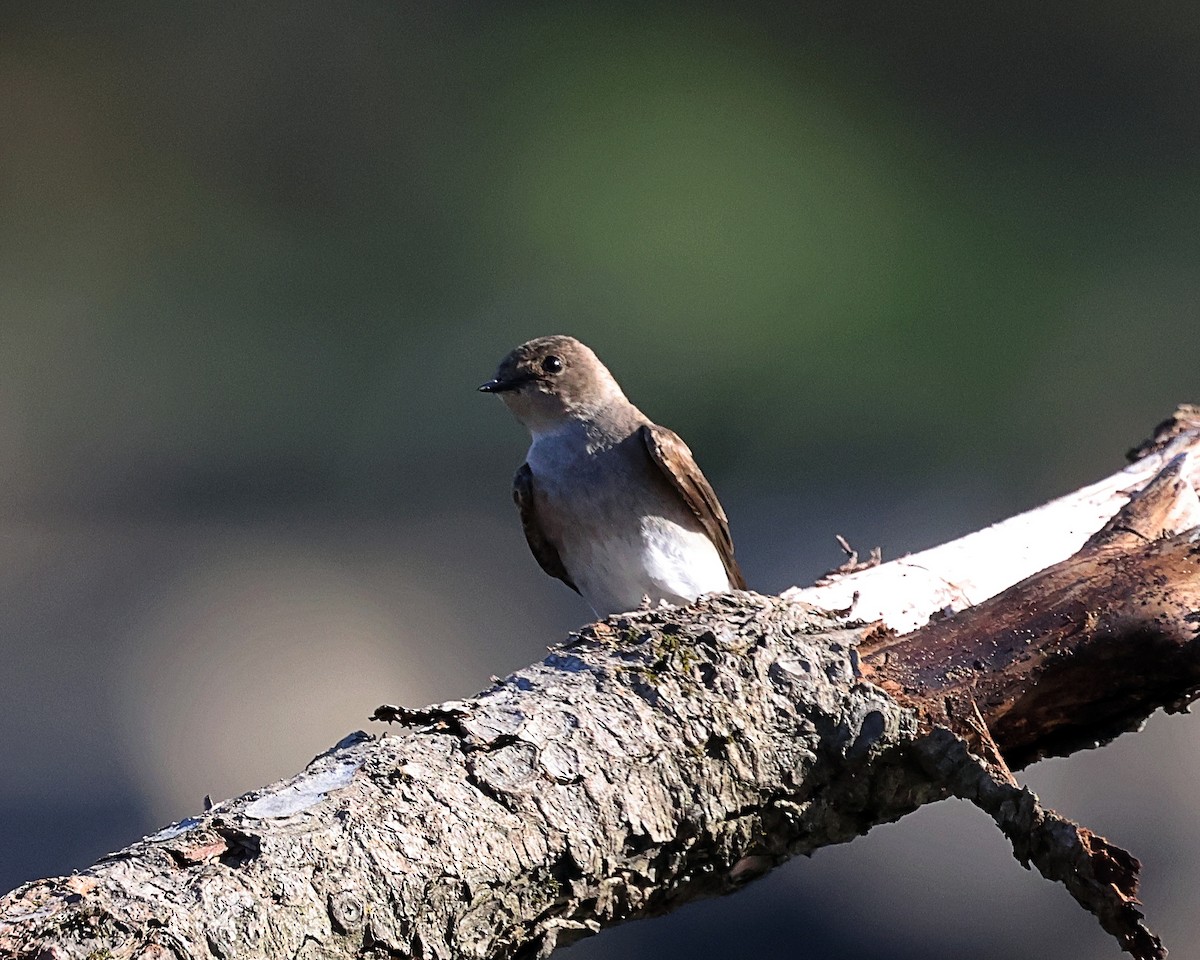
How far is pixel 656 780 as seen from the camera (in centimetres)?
239

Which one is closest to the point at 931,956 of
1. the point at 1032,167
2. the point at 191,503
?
the point at 191,503

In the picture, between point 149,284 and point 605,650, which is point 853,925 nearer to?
point 605,650

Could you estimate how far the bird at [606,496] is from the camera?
4.61 meters

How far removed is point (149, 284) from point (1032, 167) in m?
6.35

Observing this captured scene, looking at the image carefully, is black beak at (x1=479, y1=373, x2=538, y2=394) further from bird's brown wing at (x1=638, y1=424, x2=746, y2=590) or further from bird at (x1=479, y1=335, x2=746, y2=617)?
bird's brown wing at (x1=638, y1=424, x2=746, y2=590)

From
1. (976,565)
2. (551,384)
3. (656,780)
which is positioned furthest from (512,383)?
(656,780)

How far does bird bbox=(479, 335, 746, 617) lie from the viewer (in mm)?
4613

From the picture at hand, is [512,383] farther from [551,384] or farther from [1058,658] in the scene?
[1058,658]

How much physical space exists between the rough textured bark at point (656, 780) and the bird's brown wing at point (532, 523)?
2.08 metres

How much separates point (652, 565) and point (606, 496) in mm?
218

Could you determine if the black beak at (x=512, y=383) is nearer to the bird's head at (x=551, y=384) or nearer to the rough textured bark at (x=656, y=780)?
the bird's head at (x=551, y=384)

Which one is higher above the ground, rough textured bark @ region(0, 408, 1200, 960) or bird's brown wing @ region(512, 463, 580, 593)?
bird's brown wing @ region(512, 463, 580, 593)

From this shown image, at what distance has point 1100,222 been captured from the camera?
1199 centimetres

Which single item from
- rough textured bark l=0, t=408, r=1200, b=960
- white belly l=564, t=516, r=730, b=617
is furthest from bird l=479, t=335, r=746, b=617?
rough textured bark l=0, t=408, r=1200, b=960
